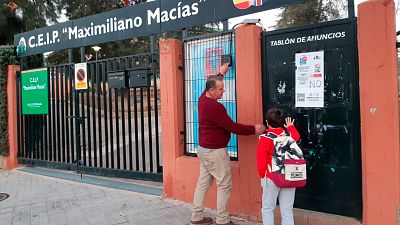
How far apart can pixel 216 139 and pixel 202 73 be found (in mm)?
1347

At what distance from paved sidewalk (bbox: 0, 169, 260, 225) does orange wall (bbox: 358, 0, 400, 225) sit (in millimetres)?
1547

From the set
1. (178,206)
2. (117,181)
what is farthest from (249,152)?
(117,181)

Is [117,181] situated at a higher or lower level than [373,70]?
lower

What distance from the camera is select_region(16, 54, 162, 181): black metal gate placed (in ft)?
21.4

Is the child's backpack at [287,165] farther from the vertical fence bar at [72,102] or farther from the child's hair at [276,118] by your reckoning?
the vertical fence bar at [72,102]

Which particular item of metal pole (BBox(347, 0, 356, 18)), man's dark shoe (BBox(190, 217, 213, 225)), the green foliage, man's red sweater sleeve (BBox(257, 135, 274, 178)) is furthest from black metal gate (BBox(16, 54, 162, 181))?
metal pole (BBox(347, 0, 356, 18))

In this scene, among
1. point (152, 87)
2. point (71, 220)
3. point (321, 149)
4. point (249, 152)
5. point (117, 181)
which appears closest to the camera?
point (321, 149)

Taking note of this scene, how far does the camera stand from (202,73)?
5438 millimetres

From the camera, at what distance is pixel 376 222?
153 inches

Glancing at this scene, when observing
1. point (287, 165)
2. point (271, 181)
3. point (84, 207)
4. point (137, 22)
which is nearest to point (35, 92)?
point (137, 22)

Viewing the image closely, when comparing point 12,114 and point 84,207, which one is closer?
point 84,207

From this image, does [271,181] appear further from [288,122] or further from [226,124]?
[226,124]

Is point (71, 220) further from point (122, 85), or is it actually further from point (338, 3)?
point (338, 3)

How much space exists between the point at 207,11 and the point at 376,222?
345cm
